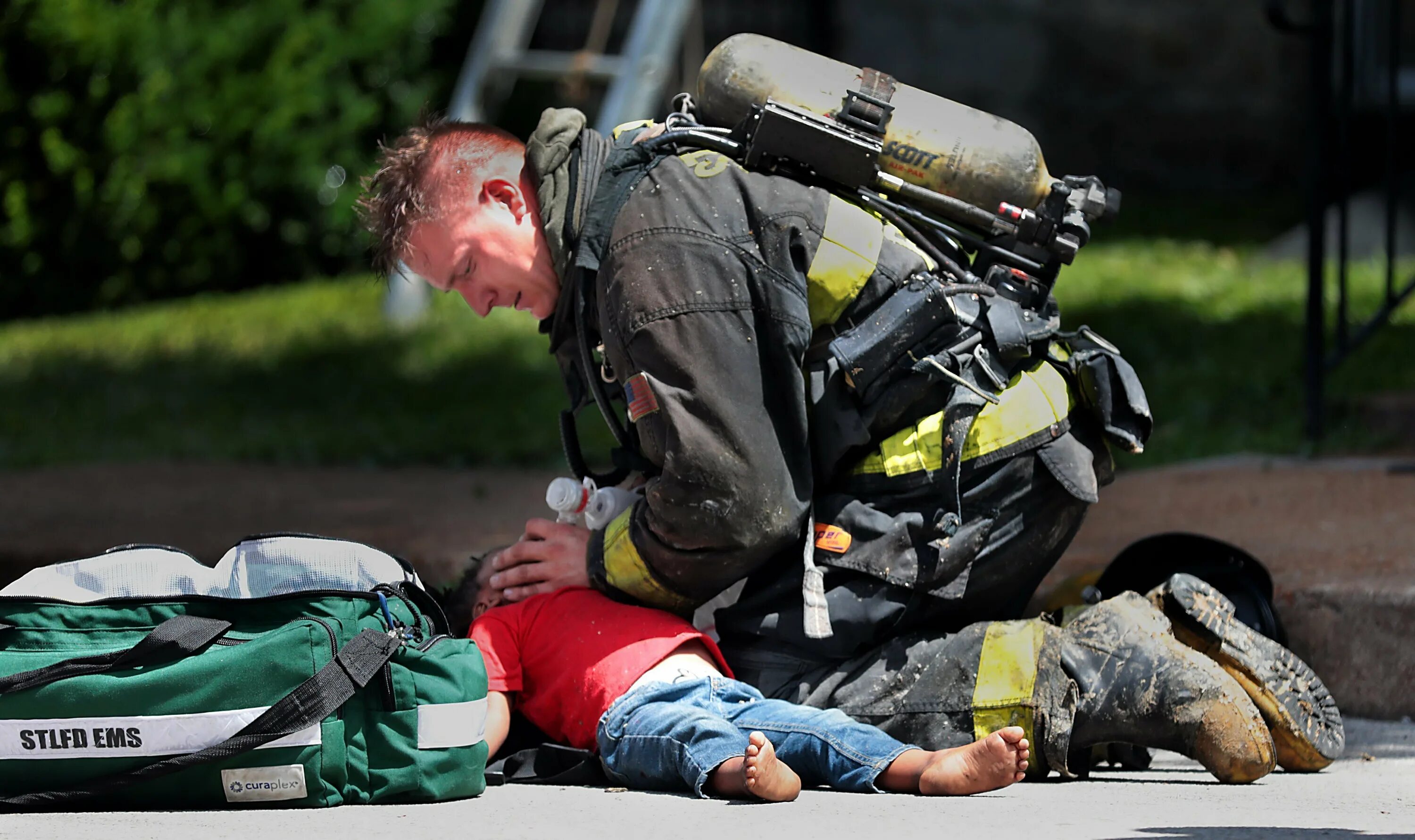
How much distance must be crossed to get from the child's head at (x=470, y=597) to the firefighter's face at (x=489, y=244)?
499 mm

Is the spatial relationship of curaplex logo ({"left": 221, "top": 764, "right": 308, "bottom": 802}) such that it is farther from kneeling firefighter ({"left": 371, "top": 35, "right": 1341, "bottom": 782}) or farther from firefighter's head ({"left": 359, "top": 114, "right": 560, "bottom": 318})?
firefighter's head ({"left": 359, "top": 114, "right": 560, "bottom": 318})

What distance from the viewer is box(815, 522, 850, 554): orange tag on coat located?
8.88ft

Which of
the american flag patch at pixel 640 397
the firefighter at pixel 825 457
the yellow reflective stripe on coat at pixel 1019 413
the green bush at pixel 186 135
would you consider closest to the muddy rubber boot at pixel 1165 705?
the firefighter at pixel 825 457

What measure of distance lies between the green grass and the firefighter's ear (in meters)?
3.04

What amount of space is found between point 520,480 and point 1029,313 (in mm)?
2946

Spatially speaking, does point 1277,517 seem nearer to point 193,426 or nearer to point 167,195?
point 193,426

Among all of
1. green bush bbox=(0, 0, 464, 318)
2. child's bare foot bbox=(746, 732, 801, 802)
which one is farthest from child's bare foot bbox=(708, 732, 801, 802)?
green bush bbox=(0, 0, 464, 318)

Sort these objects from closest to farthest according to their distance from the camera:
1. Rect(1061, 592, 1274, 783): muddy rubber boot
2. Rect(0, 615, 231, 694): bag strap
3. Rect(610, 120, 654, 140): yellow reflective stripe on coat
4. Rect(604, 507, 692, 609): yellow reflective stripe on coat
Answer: Rect(0, 615, 231, 694): bag strap, Rect(1061, 592, 1274, 783): muddy rubber boot, Rect(604, 507, 692, 609): yellow reflective stripe on coat, Rect(610, 120, 654, 140): yellow reflective stripe on coat

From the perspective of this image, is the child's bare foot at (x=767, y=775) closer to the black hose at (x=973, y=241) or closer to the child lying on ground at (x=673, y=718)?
the child lying on ground at (x=673, y=718)

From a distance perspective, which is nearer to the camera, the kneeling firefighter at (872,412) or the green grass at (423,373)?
the kneeling firefighter at (872,412)

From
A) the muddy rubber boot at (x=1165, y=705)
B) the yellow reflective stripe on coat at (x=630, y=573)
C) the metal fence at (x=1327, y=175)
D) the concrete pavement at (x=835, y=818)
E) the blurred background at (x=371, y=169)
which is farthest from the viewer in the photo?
the blurred background at (x=371, y=169)

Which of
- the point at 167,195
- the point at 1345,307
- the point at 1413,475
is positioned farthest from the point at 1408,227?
the point at 167,195

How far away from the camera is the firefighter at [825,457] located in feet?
8.47

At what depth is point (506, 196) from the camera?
2814mm
